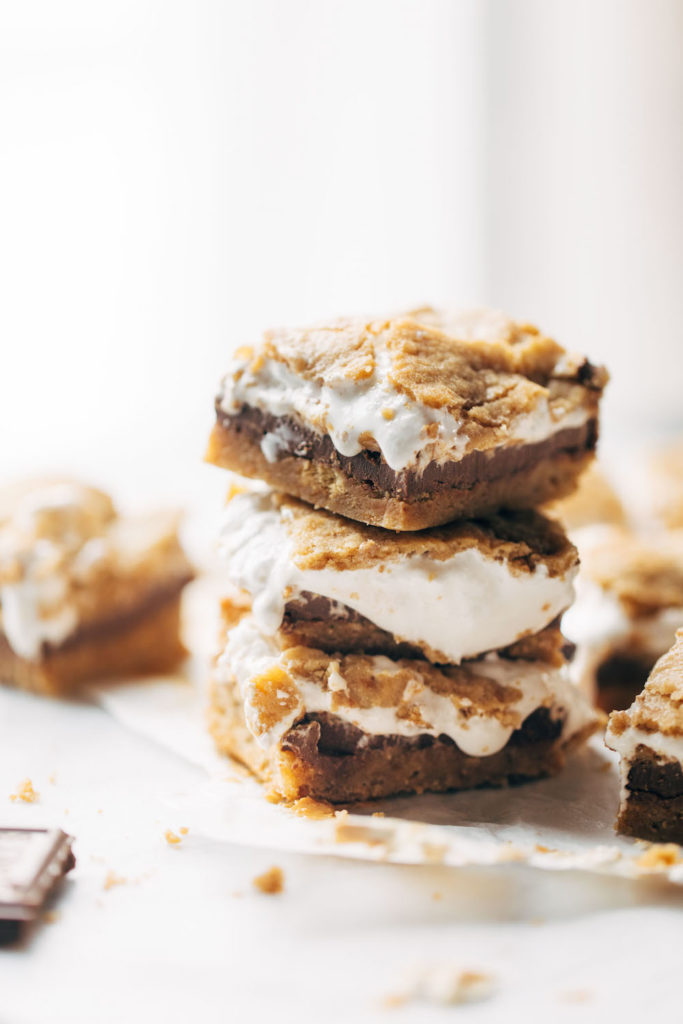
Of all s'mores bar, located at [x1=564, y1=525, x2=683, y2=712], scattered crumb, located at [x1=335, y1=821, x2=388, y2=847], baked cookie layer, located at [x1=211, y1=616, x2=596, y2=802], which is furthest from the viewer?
s'mores bar, located at [x1=564, y1=525, x2=683, y2=712]

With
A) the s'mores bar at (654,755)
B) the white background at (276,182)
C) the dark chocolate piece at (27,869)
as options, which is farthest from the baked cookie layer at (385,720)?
the white background at (276,182)

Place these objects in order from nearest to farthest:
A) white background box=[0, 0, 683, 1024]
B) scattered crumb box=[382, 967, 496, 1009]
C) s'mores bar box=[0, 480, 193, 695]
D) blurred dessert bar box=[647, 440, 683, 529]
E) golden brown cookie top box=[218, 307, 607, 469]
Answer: scattered crumb box=[382, 967, 496, 1009]
white background box=[0, 0, 683, 1024]
golden brown cookie top box=[218, 307, 607, 469]
s'mores bar box=[0, 480, 193, 695]
blurred dessert bar box=[647, 440, 683, 529]

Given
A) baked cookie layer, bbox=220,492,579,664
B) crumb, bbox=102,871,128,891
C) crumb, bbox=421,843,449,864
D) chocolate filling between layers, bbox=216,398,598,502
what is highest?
chocolate filling between layers, bbox=216,398,598,502

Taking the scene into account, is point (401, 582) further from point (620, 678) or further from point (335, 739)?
point (620, 678)

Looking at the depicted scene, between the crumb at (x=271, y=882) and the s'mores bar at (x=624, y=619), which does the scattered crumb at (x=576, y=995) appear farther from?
the s'mores bar at (x=624, y=619)

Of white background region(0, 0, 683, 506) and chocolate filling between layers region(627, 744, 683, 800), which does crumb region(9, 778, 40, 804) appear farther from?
white background region(0, 0, 683, 506)

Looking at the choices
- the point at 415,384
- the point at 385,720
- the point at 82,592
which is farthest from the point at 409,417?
the point at 82,592

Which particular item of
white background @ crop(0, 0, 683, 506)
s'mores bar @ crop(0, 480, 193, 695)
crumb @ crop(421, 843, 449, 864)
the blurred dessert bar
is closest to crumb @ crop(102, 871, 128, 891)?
crumb @ crop(421, 843, 449, 864)
